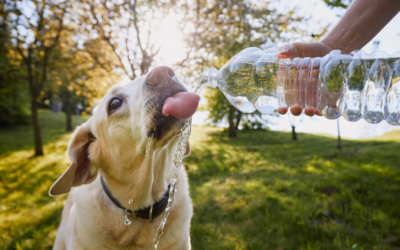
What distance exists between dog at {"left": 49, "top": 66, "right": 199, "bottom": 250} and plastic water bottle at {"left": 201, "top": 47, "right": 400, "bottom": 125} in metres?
0.81

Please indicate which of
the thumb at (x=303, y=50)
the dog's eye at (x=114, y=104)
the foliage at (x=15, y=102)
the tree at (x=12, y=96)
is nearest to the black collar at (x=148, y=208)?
the dog's eye at (x=114, y=104)

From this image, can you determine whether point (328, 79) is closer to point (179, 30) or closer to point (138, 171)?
point (138, 171)

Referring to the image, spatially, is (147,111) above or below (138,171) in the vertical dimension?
above

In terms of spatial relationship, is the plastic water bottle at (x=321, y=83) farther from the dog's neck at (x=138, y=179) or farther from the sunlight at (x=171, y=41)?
the sunlight at (x=171, y=41)

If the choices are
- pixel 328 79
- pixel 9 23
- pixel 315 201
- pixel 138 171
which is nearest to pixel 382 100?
pixel 328 79

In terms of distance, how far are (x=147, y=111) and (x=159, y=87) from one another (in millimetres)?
207

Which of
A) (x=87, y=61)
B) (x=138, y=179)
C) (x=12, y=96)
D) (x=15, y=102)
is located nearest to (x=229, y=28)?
(x=87, y=61)

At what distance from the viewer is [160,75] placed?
5.94 feet

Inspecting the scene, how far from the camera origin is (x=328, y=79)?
1947 mm

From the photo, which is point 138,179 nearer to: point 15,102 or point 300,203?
point 300,203

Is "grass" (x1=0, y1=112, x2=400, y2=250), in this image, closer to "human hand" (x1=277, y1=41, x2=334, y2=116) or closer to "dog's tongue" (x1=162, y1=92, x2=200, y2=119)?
"human hand" (x1=277, y1=41, x2=334, y2=116)

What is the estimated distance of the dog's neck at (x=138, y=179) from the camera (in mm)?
2273

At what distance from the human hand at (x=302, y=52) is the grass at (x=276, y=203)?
210 centimetres

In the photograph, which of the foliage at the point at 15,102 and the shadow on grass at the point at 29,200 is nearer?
the shadow on grass at the point at 29,200
